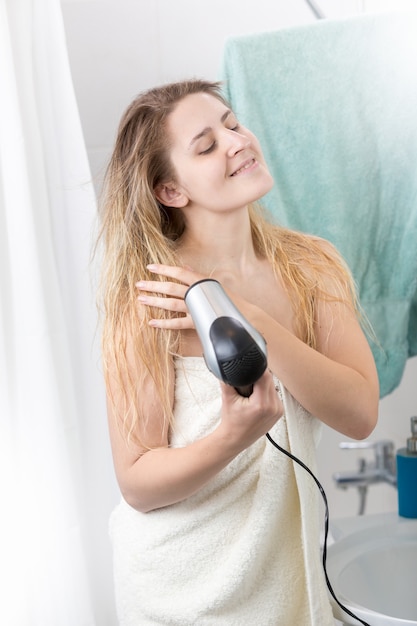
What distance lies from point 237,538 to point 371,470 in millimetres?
605

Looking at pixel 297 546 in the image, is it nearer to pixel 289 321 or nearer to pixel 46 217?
pixel 289 321

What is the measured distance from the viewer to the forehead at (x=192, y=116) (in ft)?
3.52

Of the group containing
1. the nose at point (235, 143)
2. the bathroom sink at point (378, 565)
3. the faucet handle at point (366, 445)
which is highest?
the nose at point (235, 143)

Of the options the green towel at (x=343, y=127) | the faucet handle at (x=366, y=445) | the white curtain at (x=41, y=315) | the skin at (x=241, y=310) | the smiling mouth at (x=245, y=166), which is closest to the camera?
the skin at (x=241, y=310)

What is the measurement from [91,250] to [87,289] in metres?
0.08

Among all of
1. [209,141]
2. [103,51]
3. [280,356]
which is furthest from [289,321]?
[103,51]

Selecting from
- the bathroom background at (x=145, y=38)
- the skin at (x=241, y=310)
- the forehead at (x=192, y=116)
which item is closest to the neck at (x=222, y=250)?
the skin at (x=241, y=310)

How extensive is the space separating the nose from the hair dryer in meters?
0.31

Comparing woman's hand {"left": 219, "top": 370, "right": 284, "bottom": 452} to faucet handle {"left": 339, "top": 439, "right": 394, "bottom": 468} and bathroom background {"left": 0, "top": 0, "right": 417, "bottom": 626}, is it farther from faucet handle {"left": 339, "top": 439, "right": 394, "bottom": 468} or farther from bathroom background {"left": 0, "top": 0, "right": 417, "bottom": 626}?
faucet handle {"left": 339, "top": 439, "right": 394, "bottom": 468}

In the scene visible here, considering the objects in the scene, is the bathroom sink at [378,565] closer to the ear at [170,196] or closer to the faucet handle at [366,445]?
the faucet handle at [366,445]

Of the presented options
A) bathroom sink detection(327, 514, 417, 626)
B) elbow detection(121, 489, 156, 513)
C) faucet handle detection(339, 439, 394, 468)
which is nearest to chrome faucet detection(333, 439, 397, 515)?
faucet handle detection(339, 439, 394, 468)

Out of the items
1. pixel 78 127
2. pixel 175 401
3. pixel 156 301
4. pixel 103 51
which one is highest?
pixel 103 51

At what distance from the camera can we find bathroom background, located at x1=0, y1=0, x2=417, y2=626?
4.34 ft

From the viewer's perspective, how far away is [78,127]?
48.4 inches
